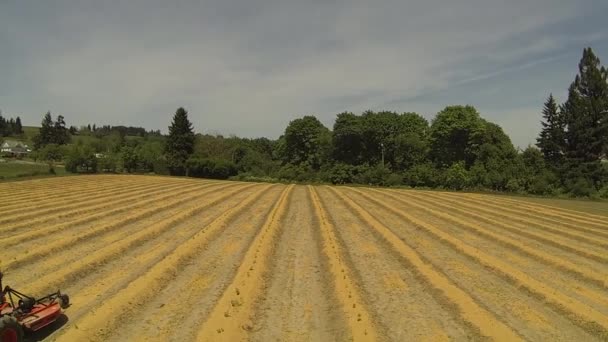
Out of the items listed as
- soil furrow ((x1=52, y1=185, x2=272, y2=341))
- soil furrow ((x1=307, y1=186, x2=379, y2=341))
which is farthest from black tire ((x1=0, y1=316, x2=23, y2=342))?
soil furrow ((x1=307, y1=186, x2=379, y2=341))

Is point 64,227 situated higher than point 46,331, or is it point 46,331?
point 64,227

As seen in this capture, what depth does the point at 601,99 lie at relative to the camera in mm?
67688

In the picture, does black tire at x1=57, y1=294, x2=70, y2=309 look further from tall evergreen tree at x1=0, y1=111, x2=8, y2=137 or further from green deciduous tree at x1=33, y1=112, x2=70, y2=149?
tall evergreen tree at x1=0, y1=111, x2=8, y2=137

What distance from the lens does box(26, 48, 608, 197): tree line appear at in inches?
2346

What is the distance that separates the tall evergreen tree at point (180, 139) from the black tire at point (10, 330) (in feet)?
227

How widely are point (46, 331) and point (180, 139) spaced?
7159 cm

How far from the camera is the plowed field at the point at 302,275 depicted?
9562 mm

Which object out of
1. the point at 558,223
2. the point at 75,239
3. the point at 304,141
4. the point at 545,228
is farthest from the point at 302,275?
the point at 304,141

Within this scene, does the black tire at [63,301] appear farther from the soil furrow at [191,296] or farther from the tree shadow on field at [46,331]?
the soil furrow at [191,296]

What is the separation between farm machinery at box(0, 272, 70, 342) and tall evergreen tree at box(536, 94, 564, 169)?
229 ft

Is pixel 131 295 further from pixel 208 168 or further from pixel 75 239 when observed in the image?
pixel 208 168

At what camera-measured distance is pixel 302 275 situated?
44.9ft

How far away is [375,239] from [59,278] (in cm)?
1195

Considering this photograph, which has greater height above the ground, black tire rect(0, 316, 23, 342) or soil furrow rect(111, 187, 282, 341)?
black tire rect(0, 316, 23, 342)
